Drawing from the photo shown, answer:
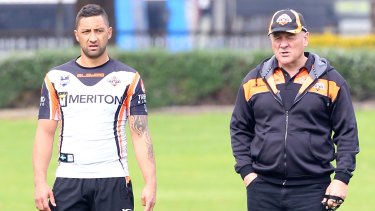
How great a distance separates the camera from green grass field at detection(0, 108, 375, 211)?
15.3m

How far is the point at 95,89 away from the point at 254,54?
2061 centimetres

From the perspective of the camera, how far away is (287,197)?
303 inches

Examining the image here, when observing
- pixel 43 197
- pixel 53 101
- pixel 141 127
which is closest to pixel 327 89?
pixel 141 127

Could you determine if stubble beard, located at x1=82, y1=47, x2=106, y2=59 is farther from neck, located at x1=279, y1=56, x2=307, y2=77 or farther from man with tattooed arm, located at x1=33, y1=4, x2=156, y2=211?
neck, located at x1=279, y1=56, x2=307, y2=77

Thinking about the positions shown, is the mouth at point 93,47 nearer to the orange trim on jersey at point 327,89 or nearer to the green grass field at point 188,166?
the orange trim on jersey at point 327,89

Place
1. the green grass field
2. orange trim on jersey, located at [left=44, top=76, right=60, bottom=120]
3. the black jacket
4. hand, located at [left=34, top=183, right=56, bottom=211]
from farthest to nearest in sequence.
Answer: the green grass field < orange trim on jersey, located at [left=44, top=76, right=60, bottom=120] < the black jacket < hand, located at [left=34, top=183, right=56, bottom=211]

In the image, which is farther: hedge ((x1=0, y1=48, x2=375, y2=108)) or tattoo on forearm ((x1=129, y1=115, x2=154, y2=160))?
hedge ((x1=0, y1=48, x2=375, y2=108))

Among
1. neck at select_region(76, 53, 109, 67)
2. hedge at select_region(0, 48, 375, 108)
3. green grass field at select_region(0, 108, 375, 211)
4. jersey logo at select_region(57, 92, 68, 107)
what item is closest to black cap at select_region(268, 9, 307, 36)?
neck at select_region(76, 53, 109, 67)

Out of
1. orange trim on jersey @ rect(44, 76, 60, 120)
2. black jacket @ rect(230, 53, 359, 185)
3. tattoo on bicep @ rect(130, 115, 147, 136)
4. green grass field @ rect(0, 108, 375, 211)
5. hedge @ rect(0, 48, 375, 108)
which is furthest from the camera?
hedge @ rect(0, 48, 375, 108)

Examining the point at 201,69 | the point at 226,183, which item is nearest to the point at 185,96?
the point at 201,69

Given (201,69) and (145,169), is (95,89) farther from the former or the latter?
(201,69)

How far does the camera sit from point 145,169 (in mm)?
7848

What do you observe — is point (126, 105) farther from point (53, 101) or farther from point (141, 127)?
point (53, 101)

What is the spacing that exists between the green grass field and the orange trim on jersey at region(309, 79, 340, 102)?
685 centimetres
